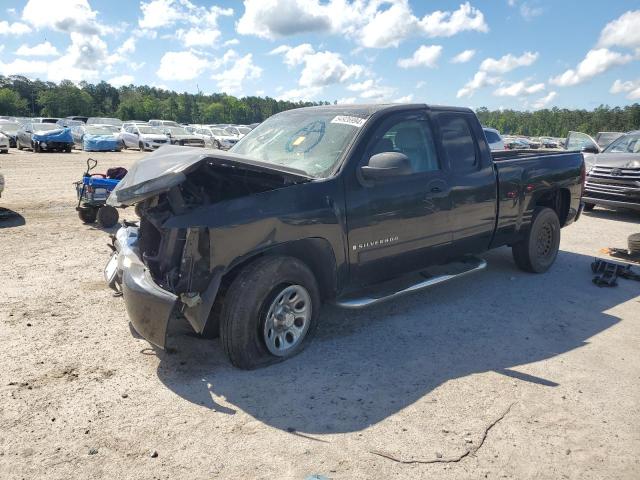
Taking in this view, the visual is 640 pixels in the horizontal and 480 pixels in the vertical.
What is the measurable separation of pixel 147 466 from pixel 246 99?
4991 inches

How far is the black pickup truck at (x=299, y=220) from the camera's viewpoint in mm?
3332

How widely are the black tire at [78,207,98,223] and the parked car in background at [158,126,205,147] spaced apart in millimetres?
17197

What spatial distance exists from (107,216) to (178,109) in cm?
9341

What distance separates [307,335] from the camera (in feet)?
12.9

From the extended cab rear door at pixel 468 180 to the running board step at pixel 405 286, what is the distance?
174mm

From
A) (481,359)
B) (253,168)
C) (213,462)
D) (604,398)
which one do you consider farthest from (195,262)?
(604,398)

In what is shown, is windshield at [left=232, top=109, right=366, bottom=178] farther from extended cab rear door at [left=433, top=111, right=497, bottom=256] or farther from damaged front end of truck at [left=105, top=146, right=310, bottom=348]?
extended cab rear door at [left=433, top=111, right=497, bottom=256]

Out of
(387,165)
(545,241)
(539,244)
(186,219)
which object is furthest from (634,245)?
(186,219)

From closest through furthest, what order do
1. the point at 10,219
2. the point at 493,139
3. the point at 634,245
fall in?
the point at 634,245 → the point at 10,219 → the point at 493,139

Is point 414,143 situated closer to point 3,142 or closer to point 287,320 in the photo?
point 287,320

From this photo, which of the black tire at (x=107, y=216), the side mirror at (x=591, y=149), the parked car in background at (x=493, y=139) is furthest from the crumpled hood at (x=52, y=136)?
the side mirror at (x=591, y=149)

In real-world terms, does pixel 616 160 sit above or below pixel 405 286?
above

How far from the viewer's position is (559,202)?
6.53m

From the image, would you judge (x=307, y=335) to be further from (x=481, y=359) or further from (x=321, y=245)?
(x=481, y=359)
